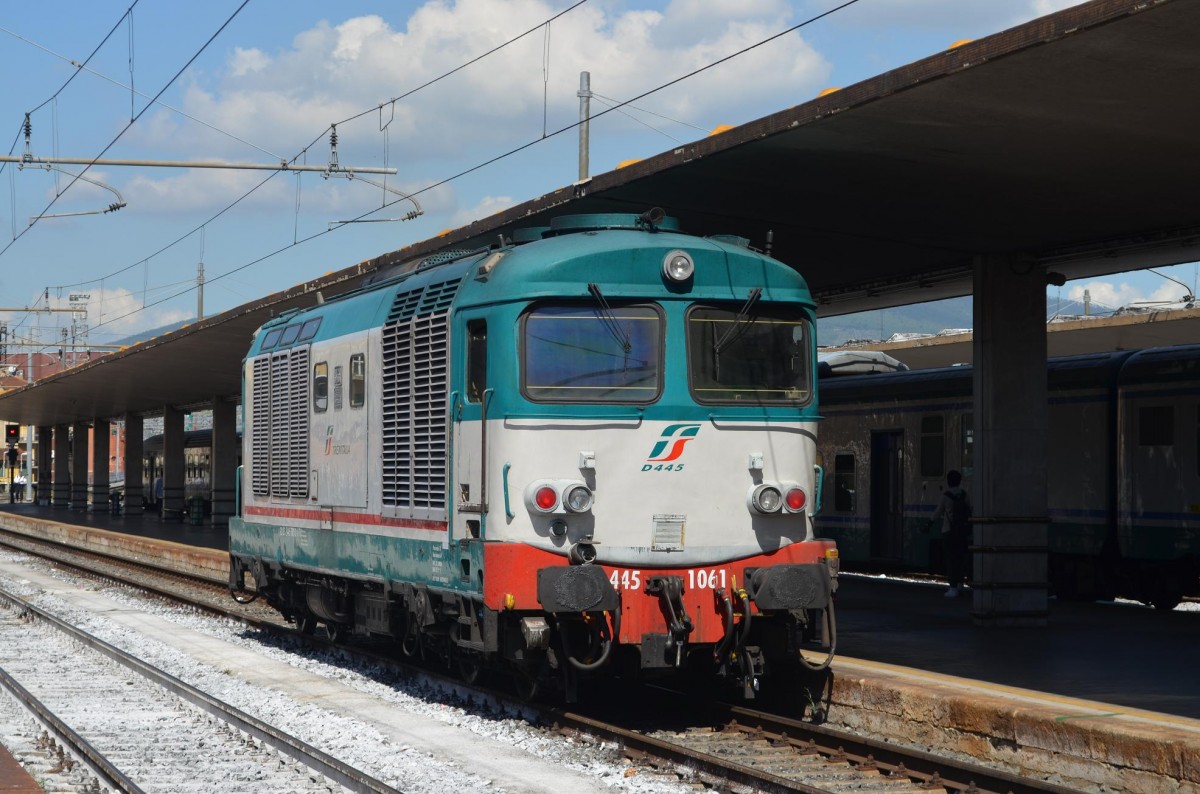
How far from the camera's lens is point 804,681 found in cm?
1180

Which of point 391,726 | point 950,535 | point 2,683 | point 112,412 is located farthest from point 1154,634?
point 112,412

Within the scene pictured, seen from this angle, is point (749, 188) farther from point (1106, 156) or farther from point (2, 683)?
point (2, 683)

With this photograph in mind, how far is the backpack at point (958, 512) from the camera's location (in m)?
19.8

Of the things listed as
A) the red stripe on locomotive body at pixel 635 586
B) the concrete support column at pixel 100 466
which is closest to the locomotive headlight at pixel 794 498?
the red stripe on locomotive body at pixel 635 586

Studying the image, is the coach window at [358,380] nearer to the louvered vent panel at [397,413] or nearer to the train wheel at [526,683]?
the louvered vent panel at [397,413]

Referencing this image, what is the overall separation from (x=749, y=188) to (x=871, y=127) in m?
2.39

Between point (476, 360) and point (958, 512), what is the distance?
10.5m

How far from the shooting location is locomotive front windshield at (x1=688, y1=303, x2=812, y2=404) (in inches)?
436

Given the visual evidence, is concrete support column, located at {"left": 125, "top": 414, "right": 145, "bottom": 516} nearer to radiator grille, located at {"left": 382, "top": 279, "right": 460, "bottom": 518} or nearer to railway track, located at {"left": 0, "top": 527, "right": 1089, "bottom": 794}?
radiator grille, located at {"left": 382, "top": 279, "right": 460, "bottom": 518}

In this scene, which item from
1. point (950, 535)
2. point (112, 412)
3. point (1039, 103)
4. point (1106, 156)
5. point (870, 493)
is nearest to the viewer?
point (1039, 103)

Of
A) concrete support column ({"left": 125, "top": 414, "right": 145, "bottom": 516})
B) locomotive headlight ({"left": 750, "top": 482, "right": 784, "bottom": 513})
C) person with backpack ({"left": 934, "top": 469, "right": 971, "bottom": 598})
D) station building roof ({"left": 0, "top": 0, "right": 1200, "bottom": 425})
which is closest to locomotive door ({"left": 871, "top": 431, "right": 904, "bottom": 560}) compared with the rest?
person with backpack ({"left": 934, "top": 469, "right": 971, "bottom": 598})

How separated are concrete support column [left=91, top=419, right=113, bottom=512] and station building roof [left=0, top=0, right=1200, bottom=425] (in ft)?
150

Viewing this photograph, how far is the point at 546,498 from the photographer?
34.4 feet

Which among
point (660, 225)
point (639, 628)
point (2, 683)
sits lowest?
point (2, 683)
